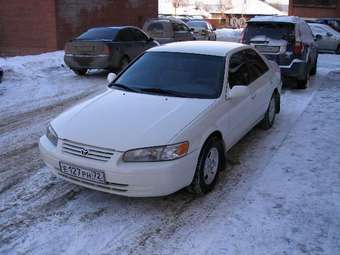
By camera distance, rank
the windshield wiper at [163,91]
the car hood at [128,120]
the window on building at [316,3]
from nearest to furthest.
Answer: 1. the car hood at [128,120]
2. the windshield wiper at [163,91]
3. the window on building at [316,3]

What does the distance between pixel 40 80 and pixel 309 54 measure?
7139 mm

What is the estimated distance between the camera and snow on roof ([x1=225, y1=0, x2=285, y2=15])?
65938 millimetres

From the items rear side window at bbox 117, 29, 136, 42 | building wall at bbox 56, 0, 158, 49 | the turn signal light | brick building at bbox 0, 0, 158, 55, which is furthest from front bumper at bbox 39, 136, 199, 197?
building wall at bbox 56, 0, 158, 49

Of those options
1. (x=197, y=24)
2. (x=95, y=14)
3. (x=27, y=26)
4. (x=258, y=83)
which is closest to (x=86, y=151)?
(x=258, y=83)

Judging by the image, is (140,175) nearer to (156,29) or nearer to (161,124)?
(161,124)

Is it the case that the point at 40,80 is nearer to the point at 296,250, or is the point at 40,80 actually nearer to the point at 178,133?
the point at 178,133

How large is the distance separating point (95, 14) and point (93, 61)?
11269 mm

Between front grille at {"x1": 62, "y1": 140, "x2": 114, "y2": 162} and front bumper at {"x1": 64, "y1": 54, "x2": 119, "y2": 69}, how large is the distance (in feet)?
29.0

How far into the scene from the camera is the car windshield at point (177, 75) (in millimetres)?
5539

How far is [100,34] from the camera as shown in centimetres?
1415

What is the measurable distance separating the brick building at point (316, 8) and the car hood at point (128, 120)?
116 feet

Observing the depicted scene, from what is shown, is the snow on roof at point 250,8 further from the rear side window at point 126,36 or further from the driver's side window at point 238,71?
the driver's side window at point 238,71

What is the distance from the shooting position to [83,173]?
451cm

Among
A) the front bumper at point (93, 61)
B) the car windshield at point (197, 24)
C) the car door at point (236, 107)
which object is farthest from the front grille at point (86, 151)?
the car windshield at point (197, 24)
